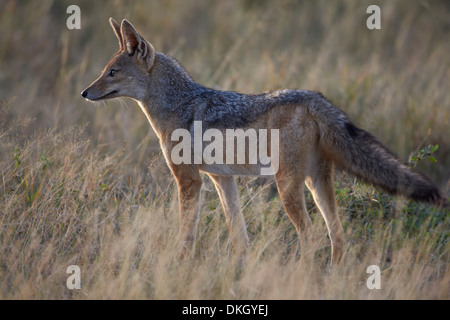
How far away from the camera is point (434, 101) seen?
10.7 m

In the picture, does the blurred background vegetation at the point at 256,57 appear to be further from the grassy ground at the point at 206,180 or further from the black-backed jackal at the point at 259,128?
the black-backed jackal at the point at 259,128

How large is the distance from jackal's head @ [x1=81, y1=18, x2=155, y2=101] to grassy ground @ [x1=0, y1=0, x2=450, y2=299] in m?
0.63

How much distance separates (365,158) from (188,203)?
1985mm

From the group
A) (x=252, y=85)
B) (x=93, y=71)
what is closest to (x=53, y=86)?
(x=93, y=71)

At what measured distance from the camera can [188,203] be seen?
20.9 feet

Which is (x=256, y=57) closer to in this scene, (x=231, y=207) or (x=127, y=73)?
(x=127, y=73)

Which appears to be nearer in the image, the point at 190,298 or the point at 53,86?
the point at 190,298

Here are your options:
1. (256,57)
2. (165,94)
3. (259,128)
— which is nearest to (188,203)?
(259,128)

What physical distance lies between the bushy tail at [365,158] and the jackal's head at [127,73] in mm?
2307

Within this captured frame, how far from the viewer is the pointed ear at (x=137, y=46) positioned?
21.9 feet

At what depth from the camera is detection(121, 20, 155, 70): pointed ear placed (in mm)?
6688

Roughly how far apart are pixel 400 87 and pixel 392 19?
15.1 ft

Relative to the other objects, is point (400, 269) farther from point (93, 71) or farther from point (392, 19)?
point (392, 19)

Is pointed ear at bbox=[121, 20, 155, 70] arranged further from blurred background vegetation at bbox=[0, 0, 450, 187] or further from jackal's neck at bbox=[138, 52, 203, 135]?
blurred background vegetation at bbox=[0, 0, 450, 187]
